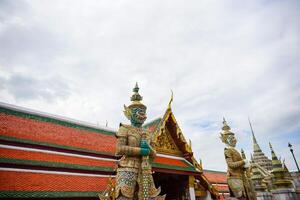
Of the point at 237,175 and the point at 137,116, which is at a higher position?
the point at 137,116

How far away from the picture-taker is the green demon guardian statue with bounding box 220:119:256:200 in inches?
272

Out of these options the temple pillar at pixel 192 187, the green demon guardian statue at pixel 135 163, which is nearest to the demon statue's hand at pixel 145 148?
the green demon guardian statue at pixel 135 163

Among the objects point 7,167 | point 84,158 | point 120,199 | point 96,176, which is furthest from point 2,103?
point 120,199


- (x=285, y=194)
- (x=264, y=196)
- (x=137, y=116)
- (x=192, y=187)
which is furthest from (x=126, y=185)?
(x=264, y=196)

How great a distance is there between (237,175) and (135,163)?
4.46m

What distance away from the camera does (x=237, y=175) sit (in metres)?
7.22

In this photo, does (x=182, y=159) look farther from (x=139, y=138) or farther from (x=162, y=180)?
(x=139, y=138)

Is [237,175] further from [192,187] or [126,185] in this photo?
[126,185]

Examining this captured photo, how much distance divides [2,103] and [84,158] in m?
4.09

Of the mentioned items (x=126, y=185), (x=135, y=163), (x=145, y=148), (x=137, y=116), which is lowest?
(x=126, y=185)

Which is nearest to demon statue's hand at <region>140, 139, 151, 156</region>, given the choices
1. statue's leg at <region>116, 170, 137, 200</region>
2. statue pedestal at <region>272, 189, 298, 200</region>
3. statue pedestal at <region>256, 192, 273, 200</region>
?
statue's leg at <region>116, 170, 137, 200</region>

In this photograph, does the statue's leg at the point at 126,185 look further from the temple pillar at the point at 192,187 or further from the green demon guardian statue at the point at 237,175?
the temple pillar at the point at 192,187

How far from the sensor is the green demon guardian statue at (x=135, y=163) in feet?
14.6

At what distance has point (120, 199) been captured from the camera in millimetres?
4305
